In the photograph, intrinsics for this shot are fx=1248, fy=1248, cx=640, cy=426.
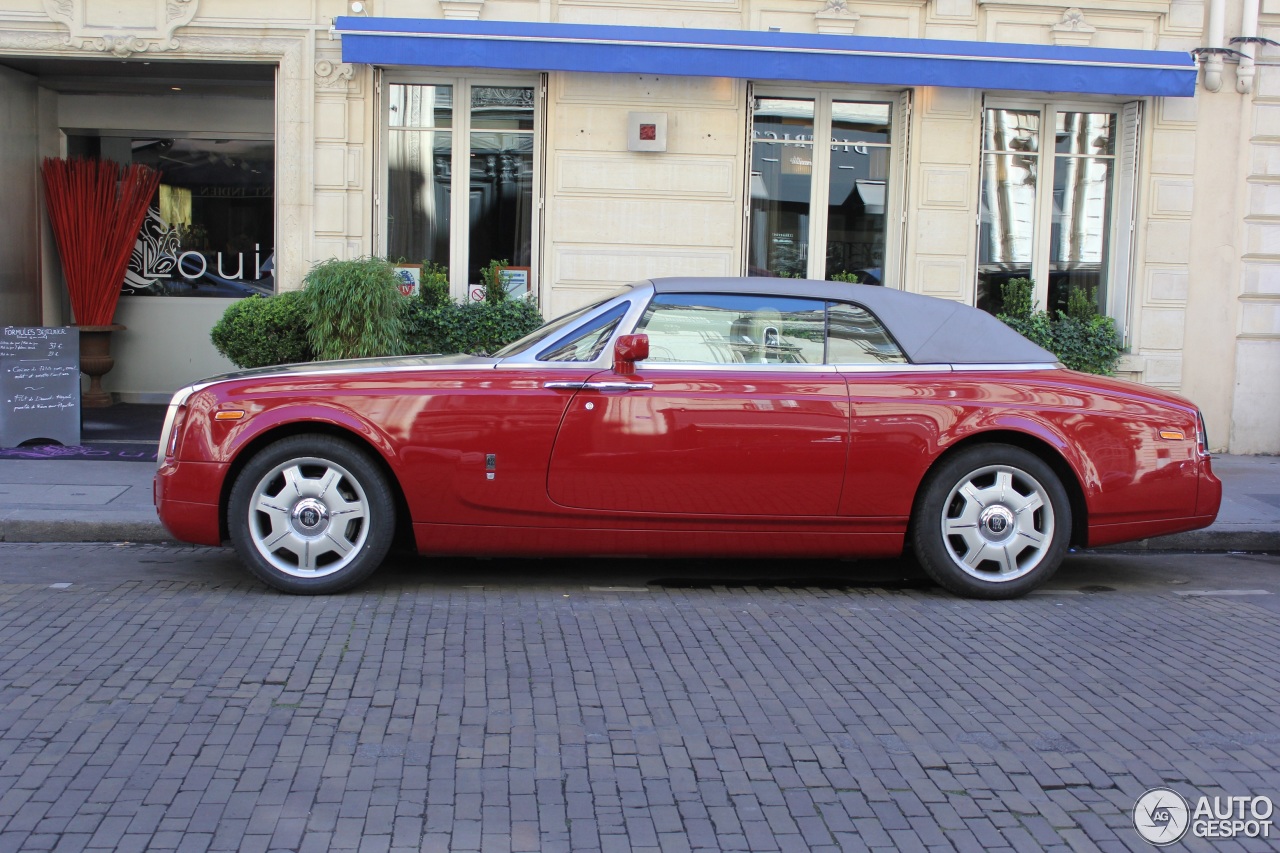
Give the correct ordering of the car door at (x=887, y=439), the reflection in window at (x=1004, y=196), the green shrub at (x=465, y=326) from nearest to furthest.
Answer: the car door at (x=887, y=439) < the green shrub at (x=465, y=326) < the reflection in window at (x=1004, y=196)

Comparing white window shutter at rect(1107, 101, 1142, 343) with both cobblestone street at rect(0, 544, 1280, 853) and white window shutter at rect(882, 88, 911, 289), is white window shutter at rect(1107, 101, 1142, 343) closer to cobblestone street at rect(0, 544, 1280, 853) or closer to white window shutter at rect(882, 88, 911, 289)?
white window shutter at rect(882, 88, 911, 289)

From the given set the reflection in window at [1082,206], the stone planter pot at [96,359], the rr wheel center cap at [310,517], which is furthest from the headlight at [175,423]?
the reflection in window at [1082,206]

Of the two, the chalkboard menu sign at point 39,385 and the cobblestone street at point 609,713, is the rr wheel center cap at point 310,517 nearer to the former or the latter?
the cobblestone street at point 609,713

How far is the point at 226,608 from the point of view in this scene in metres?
5.91

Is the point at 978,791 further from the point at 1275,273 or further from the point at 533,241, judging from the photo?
the point at 1275,273

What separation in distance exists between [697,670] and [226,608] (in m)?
2.36

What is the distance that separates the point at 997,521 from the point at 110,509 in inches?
215

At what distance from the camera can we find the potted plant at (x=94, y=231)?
12.2 meters

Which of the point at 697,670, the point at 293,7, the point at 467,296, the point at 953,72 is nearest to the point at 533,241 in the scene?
the point at 467,296

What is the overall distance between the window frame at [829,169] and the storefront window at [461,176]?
2.06 m

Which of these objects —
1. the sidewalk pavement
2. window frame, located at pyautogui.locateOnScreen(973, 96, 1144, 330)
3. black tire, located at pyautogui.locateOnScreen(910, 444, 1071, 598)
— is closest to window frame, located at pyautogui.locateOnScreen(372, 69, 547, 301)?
the sidewalk pavement

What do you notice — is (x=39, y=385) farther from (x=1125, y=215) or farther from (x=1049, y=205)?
(x=1125, y=215)

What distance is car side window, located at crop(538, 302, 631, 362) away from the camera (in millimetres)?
6363

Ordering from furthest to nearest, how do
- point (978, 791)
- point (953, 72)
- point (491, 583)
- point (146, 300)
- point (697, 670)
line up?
1. point (146, 300)
2. point (953, 72)
3. point (491, 583)
4. point (697, 670)
5. point (978, 791)
